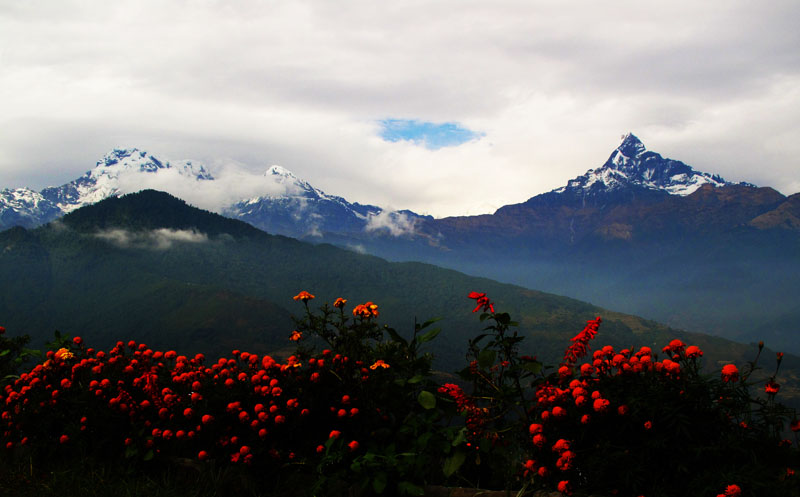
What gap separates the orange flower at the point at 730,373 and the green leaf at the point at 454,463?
2.09 metres

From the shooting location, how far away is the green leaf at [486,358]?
5301 mm

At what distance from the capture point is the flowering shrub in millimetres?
4238

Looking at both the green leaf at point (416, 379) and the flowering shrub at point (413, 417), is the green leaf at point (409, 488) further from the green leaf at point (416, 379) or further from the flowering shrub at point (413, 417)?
the green leaf at point (416, 379)

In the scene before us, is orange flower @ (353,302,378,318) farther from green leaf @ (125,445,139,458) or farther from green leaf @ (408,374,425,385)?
green leaf @ (125,445,139,458)

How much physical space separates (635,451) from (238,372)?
405 cm

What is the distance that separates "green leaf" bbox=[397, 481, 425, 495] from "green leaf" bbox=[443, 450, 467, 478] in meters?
0.25

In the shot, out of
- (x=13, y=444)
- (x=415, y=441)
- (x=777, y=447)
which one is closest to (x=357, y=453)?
(x=415, y=441)

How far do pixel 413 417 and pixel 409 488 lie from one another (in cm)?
91

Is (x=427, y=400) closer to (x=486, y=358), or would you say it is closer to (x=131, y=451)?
(x=486, y=358)

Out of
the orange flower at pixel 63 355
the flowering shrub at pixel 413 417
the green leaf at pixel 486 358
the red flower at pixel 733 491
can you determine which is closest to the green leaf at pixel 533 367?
the flowering shrub at pixel 413 417

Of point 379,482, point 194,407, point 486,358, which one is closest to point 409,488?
point 379,482

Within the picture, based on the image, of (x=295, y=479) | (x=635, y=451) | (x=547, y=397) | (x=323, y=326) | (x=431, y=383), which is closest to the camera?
(x=635, y=451)

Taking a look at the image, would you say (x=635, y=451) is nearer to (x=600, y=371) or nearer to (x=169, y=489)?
(x=600, y=371)

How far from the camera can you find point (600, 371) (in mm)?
4859
